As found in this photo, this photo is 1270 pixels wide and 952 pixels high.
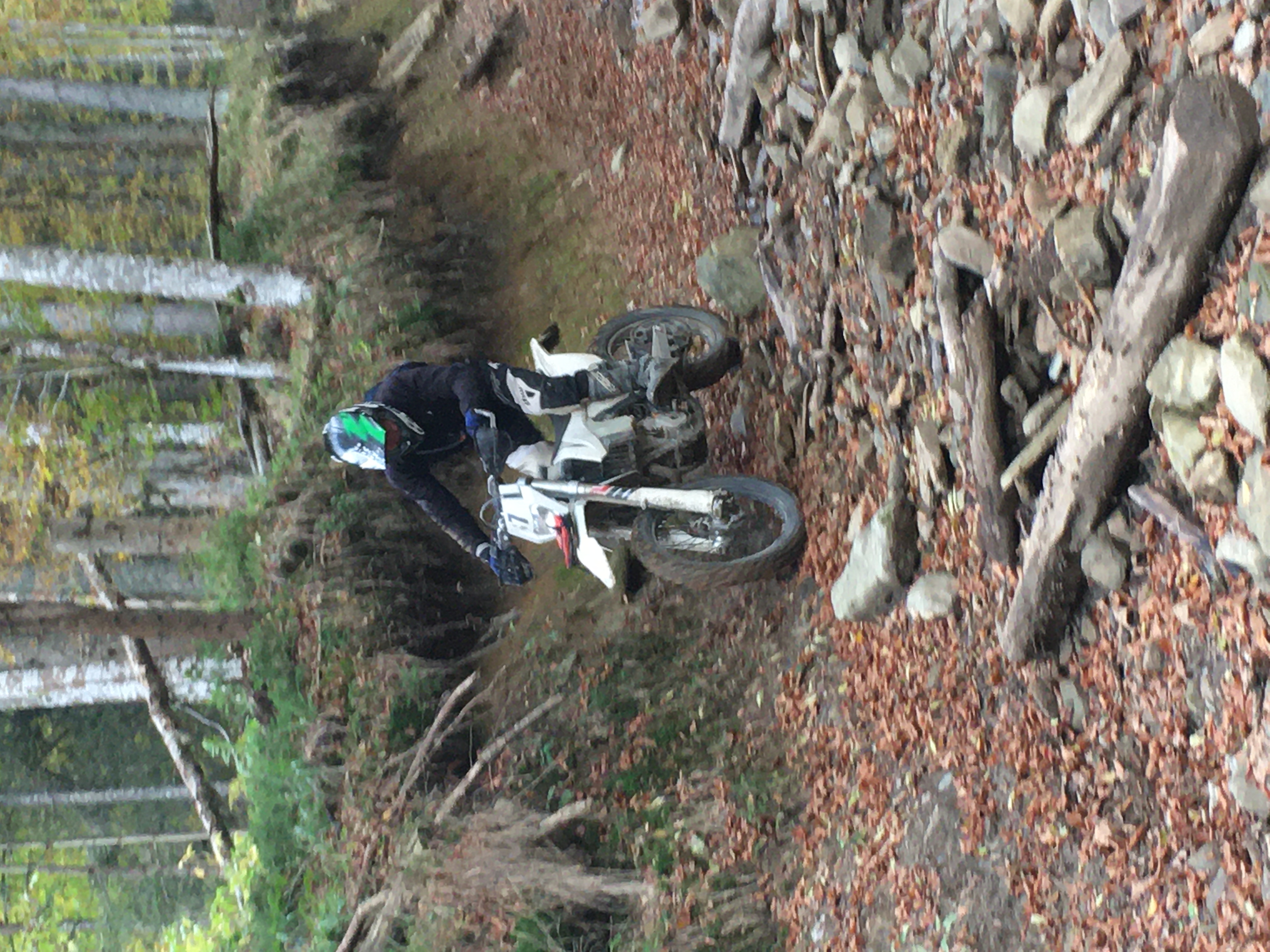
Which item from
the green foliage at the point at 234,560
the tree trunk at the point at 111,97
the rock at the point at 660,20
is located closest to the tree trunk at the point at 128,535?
the green foliage at the point at 234,560

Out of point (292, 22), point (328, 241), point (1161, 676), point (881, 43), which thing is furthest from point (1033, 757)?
point (292, 22)

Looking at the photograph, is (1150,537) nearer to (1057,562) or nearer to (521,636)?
(1057,562)

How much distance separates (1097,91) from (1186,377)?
1236mm

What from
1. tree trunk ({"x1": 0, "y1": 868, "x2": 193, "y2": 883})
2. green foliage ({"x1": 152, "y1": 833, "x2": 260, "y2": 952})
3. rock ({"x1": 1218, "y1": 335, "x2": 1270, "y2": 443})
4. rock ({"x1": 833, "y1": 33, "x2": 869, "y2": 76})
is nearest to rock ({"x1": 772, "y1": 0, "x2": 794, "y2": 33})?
rock ({"x1": 833, "y1": 33, "x2": 869, "y2": 76})

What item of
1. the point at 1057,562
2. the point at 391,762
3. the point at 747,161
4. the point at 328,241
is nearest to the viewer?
the point at 1057,562

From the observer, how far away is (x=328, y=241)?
997 cm

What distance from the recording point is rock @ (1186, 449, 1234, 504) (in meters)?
3.27

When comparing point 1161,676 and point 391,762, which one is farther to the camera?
point 391,762

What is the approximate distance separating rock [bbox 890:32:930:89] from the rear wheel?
7.33 ft

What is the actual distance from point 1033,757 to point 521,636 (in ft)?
16.4

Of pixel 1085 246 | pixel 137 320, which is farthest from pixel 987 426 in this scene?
pixel 137 320

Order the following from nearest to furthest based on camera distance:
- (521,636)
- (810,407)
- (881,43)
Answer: (881,43)
(810,407)
(521,636)

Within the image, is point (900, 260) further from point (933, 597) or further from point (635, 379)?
point (635, 379)

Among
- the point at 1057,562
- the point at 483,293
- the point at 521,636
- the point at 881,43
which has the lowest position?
the point at 521,636
